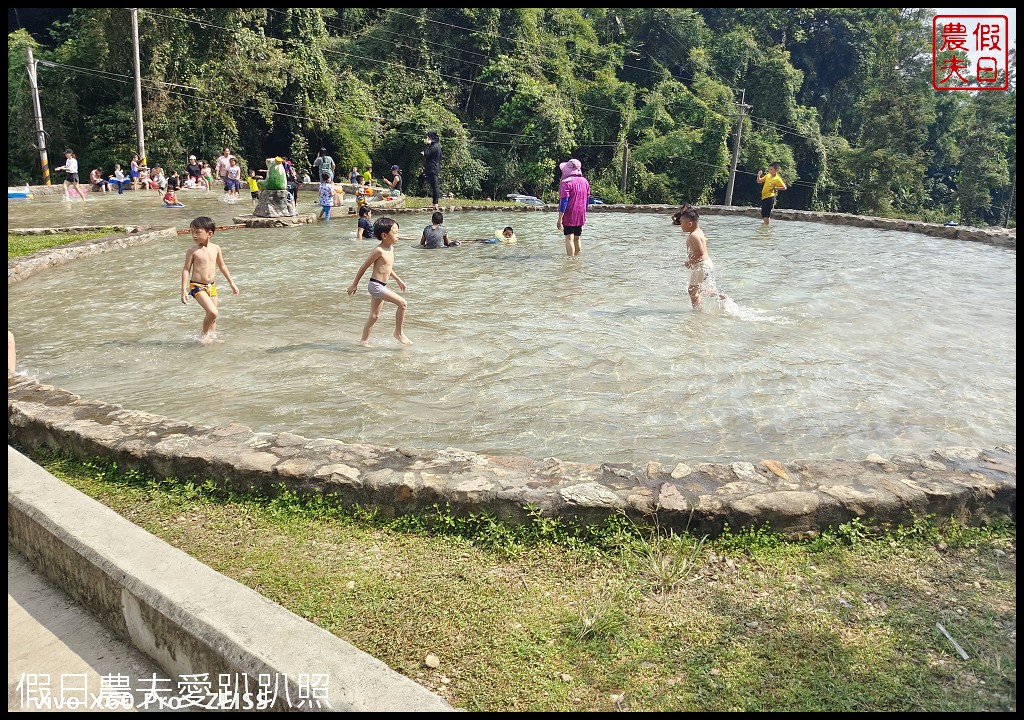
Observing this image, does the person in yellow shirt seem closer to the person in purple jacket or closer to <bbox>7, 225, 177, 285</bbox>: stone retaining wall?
the person in purple jacket

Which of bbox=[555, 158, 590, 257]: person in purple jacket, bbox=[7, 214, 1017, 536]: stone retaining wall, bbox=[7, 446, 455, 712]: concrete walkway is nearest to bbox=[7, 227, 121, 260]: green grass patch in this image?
bbox=[555, 158, 590, 257]: person in purple jacket

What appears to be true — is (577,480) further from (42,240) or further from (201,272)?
(42,240)

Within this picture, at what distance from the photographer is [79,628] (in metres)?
3.30

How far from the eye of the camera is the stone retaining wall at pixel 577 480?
405cm

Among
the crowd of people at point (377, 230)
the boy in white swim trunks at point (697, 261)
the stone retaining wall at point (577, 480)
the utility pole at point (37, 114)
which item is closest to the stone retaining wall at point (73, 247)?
the crowd of people at point (377, 230)

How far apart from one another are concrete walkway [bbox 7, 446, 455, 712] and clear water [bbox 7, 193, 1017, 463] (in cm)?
224

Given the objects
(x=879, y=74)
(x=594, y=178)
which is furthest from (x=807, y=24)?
(x=594, y=178)

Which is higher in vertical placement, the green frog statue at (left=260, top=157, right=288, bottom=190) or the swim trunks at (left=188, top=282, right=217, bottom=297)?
the green frog statue at (left=260, top=157, right=288, bottom=190)

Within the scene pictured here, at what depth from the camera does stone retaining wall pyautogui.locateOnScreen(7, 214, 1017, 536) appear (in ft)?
13.3

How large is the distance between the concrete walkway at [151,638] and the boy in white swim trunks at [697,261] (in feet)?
23.7

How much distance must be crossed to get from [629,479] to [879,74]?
5362 centimetres

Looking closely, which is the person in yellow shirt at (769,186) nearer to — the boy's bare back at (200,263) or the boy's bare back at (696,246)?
the boy's bare back at (696,246)

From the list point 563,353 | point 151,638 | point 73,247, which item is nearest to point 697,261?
point 563,353

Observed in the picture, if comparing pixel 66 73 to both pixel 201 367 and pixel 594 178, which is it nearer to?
pixel 594 178
